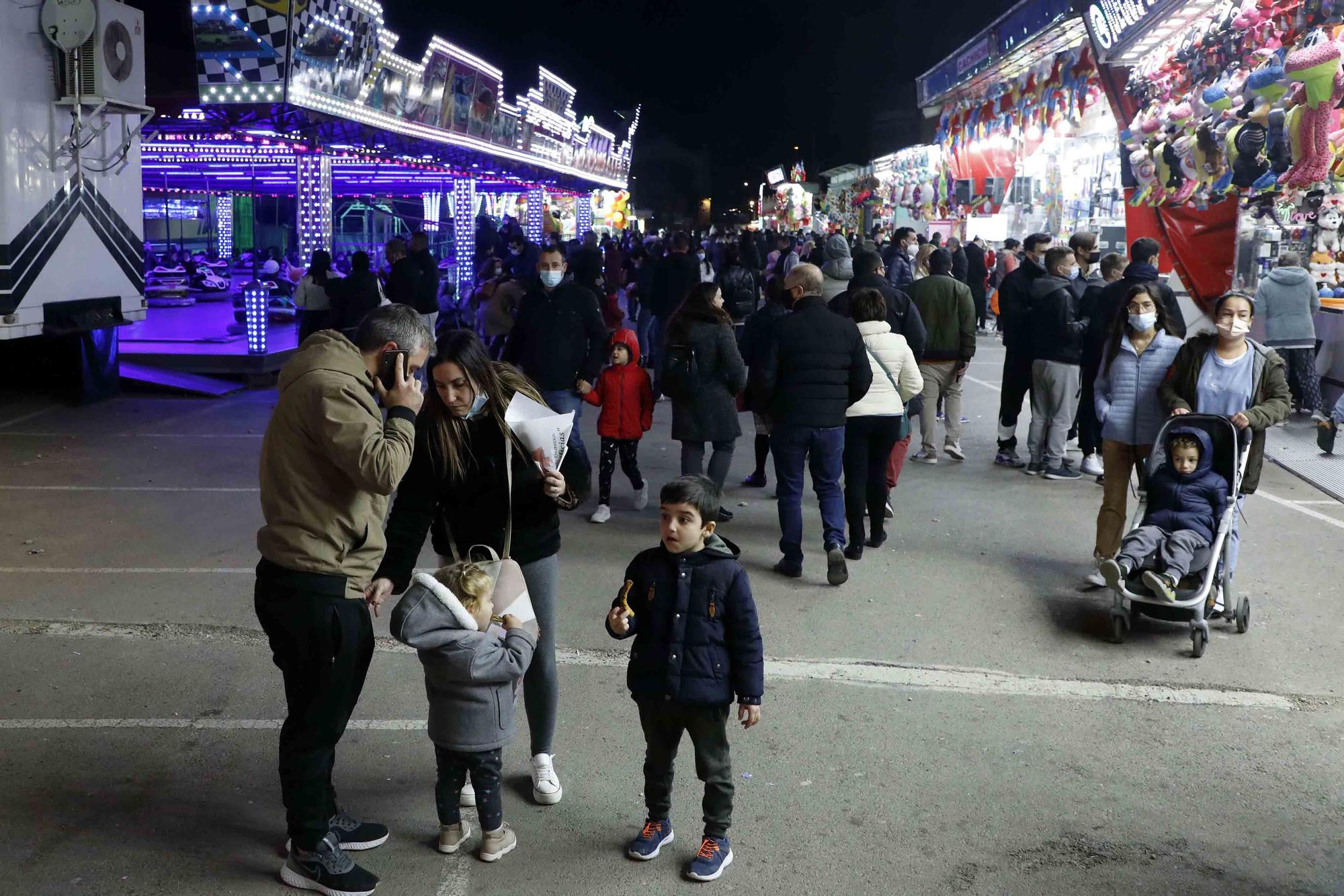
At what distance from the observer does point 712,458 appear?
8.40m

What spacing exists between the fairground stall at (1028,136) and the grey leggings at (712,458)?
449 inches

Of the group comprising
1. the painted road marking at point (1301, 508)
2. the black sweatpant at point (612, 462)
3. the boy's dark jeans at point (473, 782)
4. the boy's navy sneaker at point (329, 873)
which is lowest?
the boy's navy sneaker at point (329, 873)

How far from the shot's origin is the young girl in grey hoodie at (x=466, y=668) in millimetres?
3744

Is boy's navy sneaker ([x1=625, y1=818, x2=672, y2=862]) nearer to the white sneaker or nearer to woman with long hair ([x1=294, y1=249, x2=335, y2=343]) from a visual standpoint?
the white sneaker

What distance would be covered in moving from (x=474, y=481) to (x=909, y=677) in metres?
2.63

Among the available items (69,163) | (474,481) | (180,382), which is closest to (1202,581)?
(474,481)

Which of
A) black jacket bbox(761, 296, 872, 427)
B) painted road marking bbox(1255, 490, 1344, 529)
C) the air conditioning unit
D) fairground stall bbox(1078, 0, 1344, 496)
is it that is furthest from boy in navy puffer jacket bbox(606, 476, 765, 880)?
the air conditioning unit

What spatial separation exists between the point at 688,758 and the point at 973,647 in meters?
2.01

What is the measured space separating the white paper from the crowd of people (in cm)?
3

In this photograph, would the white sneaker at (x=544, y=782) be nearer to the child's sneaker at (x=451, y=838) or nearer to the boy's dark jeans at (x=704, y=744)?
the child's sneaker at (x=451, y=838)

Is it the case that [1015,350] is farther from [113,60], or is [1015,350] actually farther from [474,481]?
[113,60]

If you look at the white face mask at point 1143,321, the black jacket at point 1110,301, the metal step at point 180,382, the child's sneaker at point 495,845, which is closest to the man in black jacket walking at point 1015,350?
the black jacket at point 1110,301

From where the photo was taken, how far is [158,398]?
13.6 metres

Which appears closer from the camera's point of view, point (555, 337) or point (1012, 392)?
point (555, 337)
